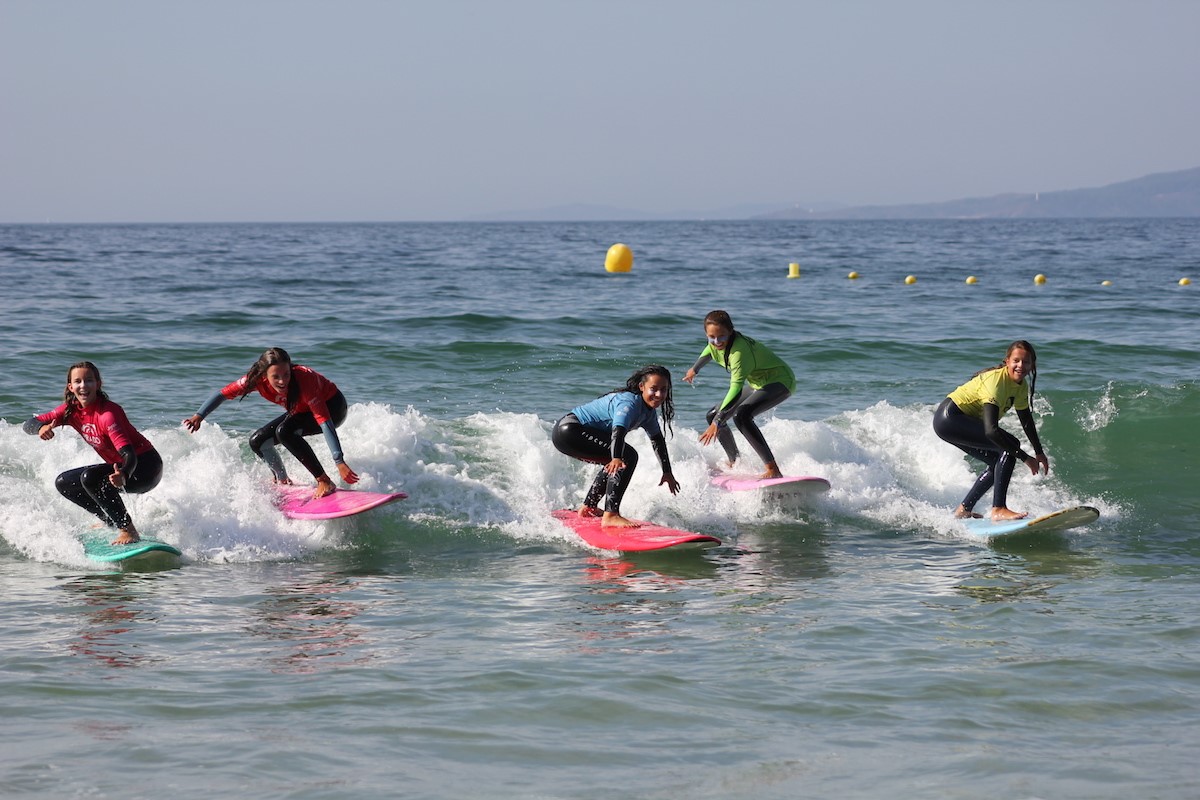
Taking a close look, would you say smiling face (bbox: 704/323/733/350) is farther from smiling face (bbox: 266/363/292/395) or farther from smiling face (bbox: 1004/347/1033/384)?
smiling face (bbox: 266/363/292/395)

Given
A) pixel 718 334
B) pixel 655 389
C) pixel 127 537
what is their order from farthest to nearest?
pixel 718 334, pixel 127 537, pixel 655 389

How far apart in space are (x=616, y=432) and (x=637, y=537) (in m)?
0.81

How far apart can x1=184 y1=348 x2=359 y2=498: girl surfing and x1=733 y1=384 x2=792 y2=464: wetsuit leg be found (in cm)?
338

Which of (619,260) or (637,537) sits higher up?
(619,260)

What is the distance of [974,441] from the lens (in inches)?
375

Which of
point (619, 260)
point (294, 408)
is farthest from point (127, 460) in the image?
point (619, 260)

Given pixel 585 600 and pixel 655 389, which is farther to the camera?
pixel 655 389

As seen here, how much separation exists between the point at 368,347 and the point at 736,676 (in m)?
13.0

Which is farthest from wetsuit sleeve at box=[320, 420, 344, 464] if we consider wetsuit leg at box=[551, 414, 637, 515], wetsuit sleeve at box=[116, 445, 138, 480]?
wetsuit leg at box=[551, 414, 637, 515]

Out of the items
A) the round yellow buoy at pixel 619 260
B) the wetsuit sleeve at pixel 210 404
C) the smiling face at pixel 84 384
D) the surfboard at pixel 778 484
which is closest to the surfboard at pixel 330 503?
the wetsuit sleeve at pixel 210 404

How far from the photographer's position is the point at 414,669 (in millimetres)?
6199


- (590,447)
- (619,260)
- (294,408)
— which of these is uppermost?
(619,260)

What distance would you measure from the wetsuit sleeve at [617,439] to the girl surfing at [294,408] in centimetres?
217

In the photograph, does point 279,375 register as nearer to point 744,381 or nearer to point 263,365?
point 263,365
